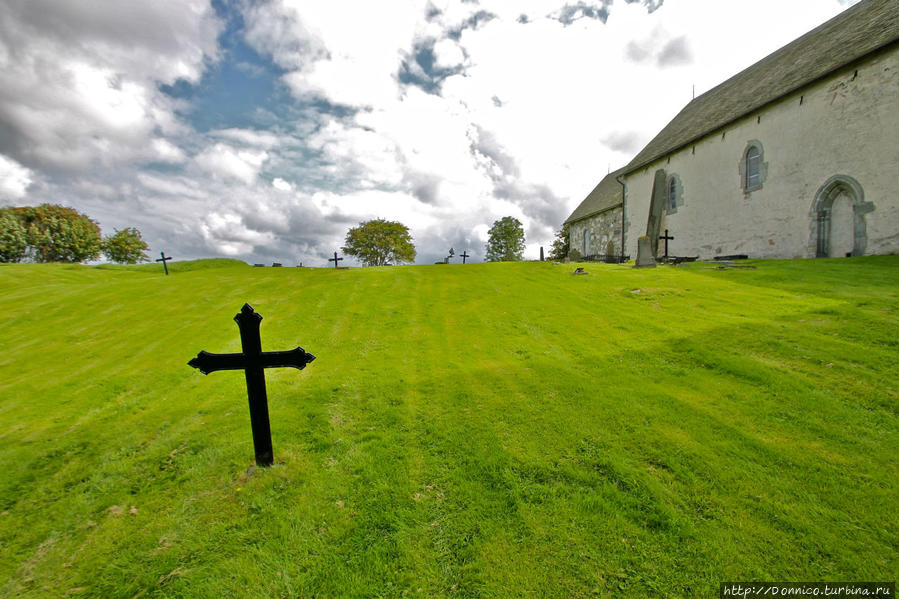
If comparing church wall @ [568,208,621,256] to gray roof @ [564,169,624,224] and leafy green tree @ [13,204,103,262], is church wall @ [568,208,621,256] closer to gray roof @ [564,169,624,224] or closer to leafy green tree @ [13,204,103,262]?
gray roof @ [564,169,624,224]

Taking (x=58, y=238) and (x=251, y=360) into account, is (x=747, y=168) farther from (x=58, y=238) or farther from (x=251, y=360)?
(x=58, y=238)

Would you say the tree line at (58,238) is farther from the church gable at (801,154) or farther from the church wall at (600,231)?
the church gable at (801,154)

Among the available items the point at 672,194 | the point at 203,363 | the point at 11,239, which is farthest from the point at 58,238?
the point at 672,194

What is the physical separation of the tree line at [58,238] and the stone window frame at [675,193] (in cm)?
6490

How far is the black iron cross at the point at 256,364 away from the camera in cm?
378

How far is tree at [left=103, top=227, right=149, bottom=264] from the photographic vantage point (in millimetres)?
46812

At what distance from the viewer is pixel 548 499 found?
10.2ft

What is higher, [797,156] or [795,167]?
[797,156]

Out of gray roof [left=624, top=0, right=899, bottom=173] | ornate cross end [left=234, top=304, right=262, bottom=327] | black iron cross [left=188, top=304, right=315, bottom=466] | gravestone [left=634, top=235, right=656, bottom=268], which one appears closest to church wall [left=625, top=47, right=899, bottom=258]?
gray roof [left=624, top=0, right=899, bottom=173]

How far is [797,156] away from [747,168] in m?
2.63

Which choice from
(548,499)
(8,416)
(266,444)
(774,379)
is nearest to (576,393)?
(548,499)

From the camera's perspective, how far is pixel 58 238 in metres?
43.3

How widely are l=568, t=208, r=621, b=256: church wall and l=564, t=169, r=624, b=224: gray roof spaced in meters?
0.53

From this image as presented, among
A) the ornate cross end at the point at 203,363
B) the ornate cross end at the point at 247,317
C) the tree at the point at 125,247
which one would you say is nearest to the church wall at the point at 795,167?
the ornate cross end at the point at 247,317
